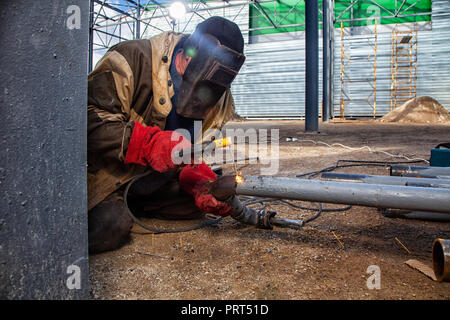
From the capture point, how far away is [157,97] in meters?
1.80

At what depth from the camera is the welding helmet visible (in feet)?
5.36

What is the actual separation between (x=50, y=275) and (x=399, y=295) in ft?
3.67

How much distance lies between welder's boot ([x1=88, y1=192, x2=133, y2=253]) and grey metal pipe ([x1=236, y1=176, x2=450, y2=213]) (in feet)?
2.01

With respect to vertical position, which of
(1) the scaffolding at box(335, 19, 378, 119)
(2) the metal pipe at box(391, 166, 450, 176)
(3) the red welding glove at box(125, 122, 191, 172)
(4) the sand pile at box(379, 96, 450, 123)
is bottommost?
(2) the metal pipe at box(391, 166, 450, 176)

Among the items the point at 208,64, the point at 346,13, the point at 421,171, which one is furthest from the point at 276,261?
the point at 346,13

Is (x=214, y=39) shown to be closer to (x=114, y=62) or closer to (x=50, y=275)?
(x=114, y=62)

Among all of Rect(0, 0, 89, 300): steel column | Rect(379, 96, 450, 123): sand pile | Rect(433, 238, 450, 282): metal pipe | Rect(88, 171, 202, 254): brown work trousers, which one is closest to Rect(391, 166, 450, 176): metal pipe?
Rect(433, 238, 450, 282): metal pipe

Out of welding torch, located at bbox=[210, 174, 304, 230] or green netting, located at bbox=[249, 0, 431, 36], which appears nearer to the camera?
welding torch, located at bbox=[210, 174, 304, 230]

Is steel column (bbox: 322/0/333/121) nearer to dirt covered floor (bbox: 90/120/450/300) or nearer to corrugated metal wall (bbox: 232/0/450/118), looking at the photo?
corrugated metal wall (bbox: 232/0/450/118)

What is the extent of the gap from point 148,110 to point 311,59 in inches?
248

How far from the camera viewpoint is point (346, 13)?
14125 millimetres
